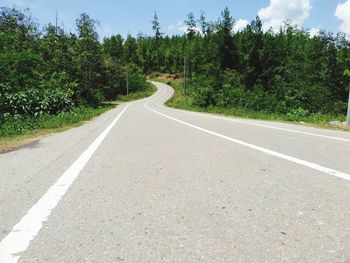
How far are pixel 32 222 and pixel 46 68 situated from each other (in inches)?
1587

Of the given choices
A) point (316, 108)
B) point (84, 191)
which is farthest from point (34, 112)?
point (316, 108)

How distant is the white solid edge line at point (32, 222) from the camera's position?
2.65 meters

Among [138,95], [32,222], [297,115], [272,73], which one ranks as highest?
[272,73]

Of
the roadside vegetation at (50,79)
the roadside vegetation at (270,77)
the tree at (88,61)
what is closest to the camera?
the roadside vegetation at (50,79)

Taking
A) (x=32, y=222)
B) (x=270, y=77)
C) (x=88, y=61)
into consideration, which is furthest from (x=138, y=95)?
(x=32, y=222)

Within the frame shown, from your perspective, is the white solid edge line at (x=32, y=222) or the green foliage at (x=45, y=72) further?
the green foliage at (x=45, y=72)

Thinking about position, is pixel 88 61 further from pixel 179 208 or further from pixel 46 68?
pixel 179 208

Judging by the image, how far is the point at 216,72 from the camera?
54.2 meters

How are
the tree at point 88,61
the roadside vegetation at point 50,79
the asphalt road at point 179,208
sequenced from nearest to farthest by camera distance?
1. the asphalt road at point 179,208
2. the roadside vegetation at point 50,79
3. the tree at point 88,61

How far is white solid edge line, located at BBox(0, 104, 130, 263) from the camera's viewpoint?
2.65m

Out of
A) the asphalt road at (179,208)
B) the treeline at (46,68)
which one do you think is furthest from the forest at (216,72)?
the asphalt road at (179,208)

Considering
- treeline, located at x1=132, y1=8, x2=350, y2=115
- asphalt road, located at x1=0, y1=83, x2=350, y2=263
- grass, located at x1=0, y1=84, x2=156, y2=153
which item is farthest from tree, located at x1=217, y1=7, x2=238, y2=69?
asphalt road, located at x1=0, y1=83, x2=350, y2=263

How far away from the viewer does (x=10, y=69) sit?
23.3 metres

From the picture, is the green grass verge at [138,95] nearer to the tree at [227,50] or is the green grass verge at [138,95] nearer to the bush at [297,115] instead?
the tree at [227,50]
